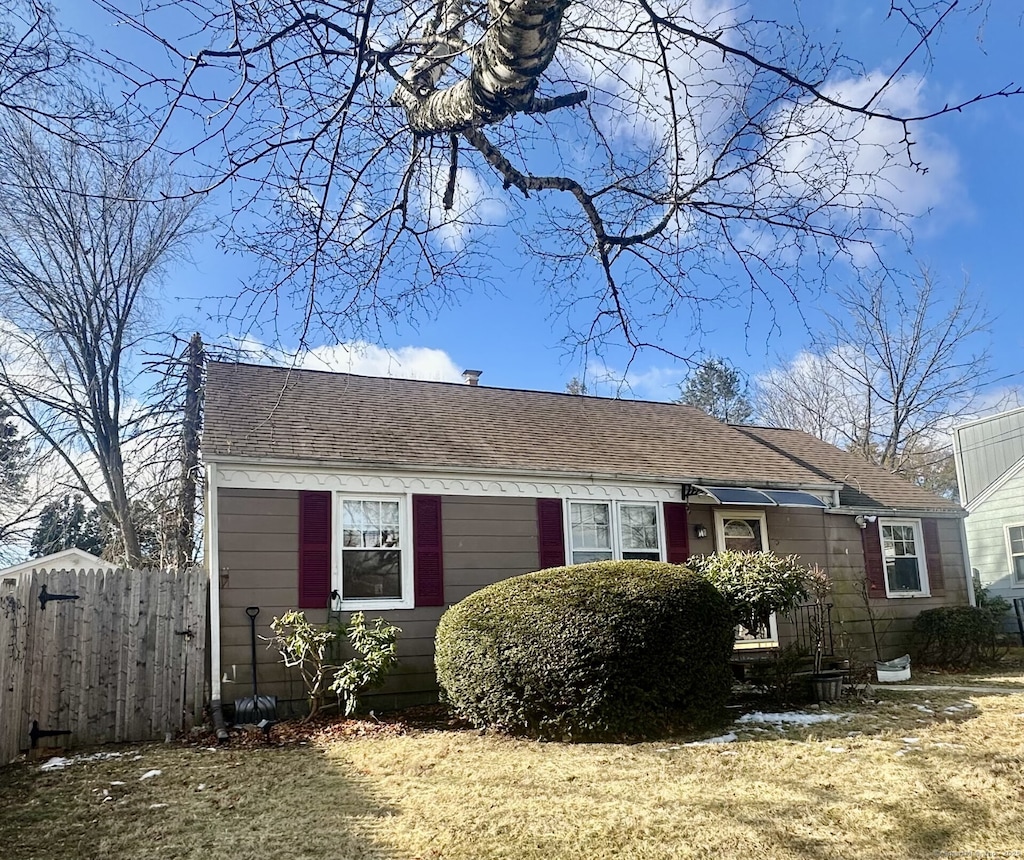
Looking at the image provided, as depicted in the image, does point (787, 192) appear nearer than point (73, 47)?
No

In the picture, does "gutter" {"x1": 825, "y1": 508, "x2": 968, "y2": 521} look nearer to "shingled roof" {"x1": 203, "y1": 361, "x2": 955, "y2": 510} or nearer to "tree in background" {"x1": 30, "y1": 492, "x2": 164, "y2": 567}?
"shingled roof" {"x1": 203, "y1": 361, "x2": 955, "y2": 510}

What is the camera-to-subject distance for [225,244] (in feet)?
14.1

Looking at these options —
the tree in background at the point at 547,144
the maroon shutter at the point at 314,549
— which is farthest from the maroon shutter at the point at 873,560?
the tree in background at the point at 547,144

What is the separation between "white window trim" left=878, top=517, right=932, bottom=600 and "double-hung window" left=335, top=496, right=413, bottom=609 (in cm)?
873

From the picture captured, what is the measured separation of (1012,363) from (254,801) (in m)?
20.3

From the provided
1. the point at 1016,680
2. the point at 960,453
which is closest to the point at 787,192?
the point at 1016,680

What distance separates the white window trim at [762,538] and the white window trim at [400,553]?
5.10 meters

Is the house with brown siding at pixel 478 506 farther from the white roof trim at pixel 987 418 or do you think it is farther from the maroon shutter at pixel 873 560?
the white roof trim at pixel 987 418

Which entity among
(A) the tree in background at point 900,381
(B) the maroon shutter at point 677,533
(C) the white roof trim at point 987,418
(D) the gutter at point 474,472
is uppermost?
(A) the tree in background at point 900,381

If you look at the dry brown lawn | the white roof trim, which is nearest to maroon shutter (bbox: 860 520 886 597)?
the dry brown lawn

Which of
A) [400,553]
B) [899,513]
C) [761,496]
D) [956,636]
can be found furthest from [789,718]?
[899,513]

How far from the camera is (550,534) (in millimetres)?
11344

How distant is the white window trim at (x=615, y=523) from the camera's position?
11500 mm

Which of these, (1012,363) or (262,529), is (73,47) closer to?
(262,529)
